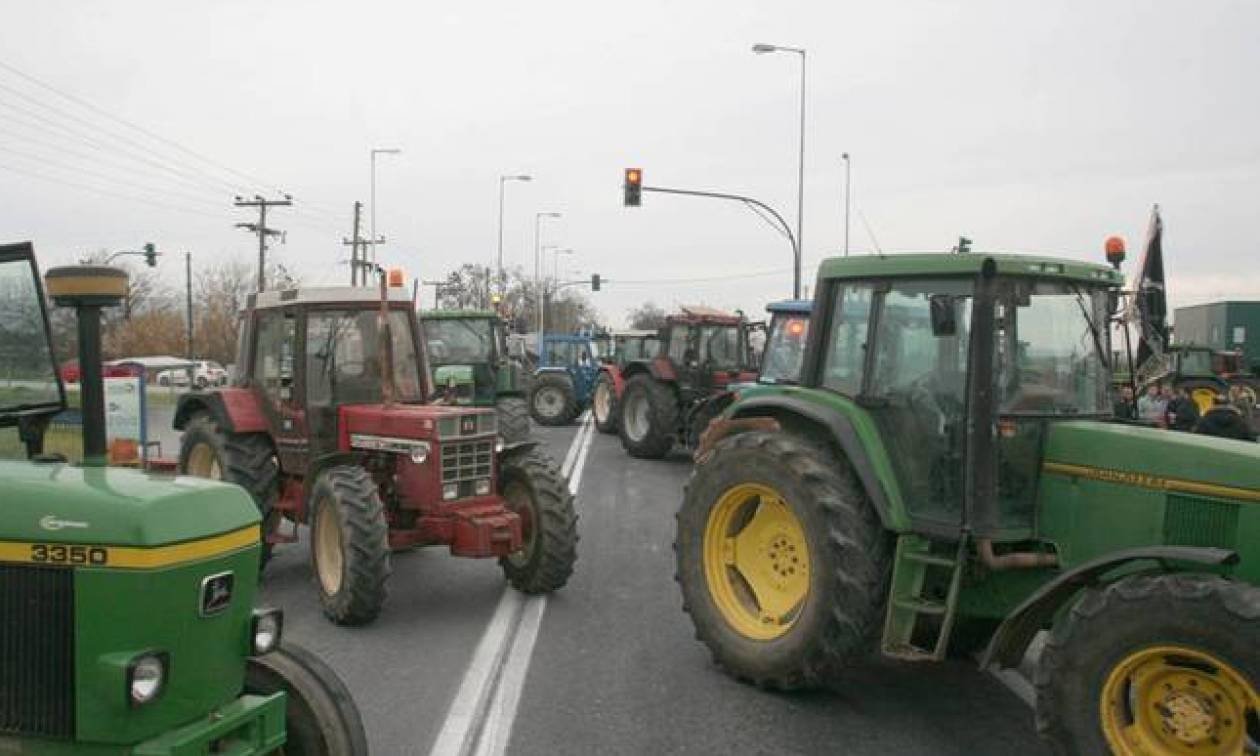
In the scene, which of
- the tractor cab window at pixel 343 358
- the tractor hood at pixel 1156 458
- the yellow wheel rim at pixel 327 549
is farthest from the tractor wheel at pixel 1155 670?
the tractor cab window at pixel 343 358

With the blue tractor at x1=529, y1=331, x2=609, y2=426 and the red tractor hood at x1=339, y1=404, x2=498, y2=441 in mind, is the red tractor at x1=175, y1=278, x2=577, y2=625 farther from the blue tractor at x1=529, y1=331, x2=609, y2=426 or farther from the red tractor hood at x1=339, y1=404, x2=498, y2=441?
the blue tractor at x1=529, y1=331, x2=609, y2=426

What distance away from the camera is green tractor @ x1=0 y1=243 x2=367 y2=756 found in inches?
116

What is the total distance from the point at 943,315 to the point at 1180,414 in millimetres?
7229

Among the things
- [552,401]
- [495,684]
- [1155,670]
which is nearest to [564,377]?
[552,401]

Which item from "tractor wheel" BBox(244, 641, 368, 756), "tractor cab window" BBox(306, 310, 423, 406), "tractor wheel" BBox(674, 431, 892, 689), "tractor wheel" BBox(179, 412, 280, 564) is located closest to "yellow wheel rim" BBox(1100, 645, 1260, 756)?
"tractor wheel" BBox(674, 431, 892, 689)

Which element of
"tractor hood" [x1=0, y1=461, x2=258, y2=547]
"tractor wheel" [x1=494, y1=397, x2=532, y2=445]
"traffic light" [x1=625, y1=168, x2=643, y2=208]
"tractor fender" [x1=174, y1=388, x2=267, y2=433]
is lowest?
"tractor wheel" [x1=494, y1=397, x2=532, y2=445]

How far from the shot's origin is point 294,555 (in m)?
8.86

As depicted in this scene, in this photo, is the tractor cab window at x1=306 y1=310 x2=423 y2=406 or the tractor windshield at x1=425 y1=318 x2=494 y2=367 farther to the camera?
the tractor windshield at x1=425 y1=318 x2=494 y2=367

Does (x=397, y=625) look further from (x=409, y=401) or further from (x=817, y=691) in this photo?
(x=817, y=691)

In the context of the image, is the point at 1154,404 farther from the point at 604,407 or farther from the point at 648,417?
the point at 604,407

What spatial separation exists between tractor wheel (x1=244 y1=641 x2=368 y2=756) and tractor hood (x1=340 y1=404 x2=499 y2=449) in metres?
3.68

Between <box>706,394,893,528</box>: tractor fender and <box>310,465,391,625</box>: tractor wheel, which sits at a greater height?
<box>706,394,893,528</box>: tractor fender

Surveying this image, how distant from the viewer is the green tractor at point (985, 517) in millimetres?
3850

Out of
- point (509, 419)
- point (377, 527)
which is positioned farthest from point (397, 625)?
point (509, 419)
